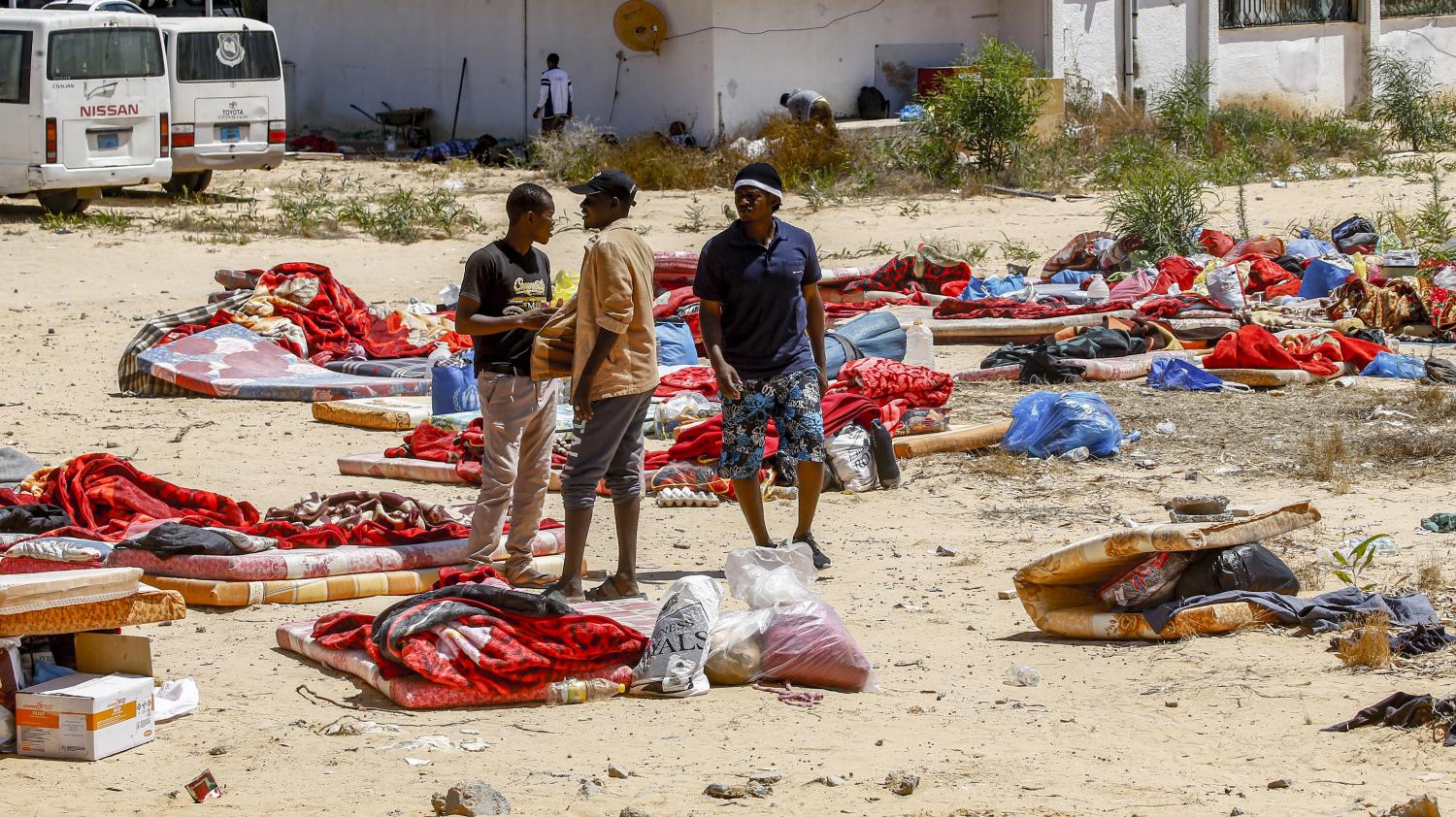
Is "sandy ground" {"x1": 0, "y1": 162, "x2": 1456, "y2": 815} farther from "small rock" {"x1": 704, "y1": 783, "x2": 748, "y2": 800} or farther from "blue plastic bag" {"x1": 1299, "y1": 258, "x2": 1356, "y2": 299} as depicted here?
"blue plastic bag" {"x1": 1299, "y1": 258, "x2": 1356, "y2": 299}

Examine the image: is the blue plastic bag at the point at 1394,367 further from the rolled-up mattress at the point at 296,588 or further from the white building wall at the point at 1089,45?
the white building wall at the point at 1089,45

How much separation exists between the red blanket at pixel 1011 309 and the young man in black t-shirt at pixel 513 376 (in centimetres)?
678

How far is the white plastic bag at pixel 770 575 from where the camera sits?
210 inches

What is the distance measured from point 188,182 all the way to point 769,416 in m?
15.3

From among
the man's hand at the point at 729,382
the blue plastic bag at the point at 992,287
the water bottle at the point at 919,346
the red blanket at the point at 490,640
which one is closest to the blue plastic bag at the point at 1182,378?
the water bottle at the point at 919,346

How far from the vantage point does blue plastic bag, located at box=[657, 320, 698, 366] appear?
10.7 m

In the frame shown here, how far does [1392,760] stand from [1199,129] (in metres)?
18.9

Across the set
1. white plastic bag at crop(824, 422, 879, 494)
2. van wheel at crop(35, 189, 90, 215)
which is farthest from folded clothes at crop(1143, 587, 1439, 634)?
van wheel at crop(35, 189, 90, 215)

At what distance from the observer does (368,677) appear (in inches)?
199

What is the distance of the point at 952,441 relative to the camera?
8.72m

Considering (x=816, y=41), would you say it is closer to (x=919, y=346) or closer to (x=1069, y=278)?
(x=1069, y=278)

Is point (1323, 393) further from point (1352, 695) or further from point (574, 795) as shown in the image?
point (574, 795)

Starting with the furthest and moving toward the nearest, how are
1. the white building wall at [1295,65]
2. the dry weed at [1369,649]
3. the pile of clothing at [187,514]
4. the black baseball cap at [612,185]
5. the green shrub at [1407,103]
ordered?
1. the white building wall at [1295,65]
2. the green shrub at [1407,103]
3. the pile of clothing at [187,514]
4. the black baseball cap at [612,185]
5. the dry weed at [1369,649]

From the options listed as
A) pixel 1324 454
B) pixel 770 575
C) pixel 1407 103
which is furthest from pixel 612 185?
pixel 1407 103
